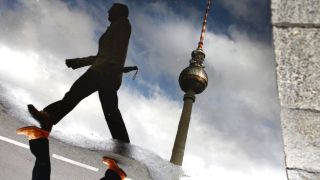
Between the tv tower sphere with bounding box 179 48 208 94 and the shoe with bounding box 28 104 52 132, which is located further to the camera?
the tv tower sphere with bounding box 179 48 208 94

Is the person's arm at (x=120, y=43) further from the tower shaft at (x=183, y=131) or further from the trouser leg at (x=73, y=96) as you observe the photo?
the tower shaft at (x=183, y=131)

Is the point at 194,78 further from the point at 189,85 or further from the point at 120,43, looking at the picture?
the point at 120,43

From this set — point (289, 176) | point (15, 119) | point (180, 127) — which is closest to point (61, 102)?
point (15, 119)

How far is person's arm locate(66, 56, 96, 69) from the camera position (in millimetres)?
5293

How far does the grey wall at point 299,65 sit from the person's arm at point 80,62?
161 inches

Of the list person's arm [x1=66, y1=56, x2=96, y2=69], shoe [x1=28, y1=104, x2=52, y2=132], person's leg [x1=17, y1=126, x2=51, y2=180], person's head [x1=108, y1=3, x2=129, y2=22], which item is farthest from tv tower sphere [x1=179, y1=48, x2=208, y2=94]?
person's leg [x1=17, y1=126, x2=51, y2=180]

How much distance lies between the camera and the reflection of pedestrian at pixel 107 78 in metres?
4.91

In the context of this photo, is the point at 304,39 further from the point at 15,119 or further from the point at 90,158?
the point at 15,119

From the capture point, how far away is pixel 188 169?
5.78 meters

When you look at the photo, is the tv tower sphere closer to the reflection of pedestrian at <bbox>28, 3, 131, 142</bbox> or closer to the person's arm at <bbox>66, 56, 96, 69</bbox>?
the reflection of pedestrian at <bbox>28, 3, 131, 142</bbox>

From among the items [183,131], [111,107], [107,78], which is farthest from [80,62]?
[183,131]

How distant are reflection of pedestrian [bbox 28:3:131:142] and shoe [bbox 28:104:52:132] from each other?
3 centimetres

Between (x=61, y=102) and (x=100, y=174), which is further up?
(x=61, y=102)

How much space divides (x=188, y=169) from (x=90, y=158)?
1.81 m
